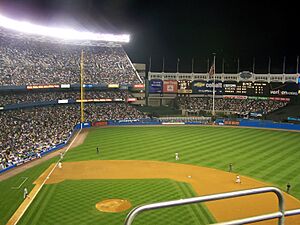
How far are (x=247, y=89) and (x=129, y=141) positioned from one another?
39.5m

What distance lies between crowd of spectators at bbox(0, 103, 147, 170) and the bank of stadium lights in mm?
15128

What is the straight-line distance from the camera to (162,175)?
28.3m

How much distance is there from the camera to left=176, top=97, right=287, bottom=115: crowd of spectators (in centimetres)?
6862

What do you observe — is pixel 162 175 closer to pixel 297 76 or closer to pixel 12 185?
pixel 12 185

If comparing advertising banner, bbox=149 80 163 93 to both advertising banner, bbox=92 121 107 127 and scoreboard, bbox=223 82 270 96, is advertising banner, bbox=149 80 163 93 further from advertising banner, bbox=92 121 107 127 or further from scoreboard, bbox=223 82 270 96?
advertising banner, bbox=92 121 107 127

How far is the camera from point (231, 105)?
73.4m

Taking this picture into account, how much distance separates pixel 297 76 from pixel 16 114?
5793 centimetres

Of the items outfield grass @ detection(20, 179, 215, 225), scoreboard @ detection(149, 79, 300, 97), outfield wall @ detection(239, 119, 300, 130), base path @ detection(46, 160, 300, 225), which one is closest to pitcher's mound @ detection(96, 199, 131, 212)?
outfield grass @ detection(20, 179, 215, 225)

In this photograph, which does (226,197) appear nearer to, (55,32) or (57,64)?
(57,64)

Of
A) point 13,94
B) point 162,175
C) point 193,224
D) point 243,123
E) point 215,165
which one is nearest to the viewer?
point 193,224

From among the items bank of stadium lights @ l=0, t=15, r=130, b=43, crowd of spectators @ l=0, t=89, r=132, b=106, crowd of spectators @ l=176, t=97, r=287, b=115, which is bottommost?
crowd of spectators @ l=176, t=97, r=287, b=115

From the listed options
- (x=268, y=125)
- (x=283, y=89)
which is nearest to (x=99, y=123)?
(x=268, y=125)

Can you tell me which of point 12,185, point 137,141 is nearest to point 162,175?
point 12,185

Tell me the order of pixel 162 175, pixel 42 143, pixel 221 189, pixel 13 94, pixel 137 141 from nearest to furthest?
pixel 221 189, pixel 162 175, pixel 42 143, pixel 137 141, pixel 13 94
